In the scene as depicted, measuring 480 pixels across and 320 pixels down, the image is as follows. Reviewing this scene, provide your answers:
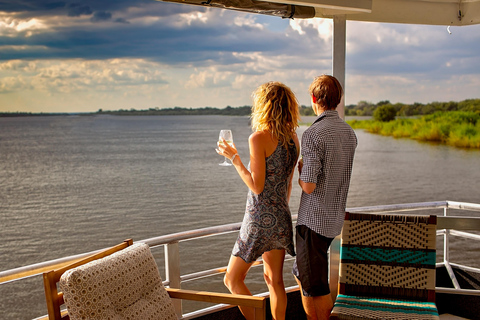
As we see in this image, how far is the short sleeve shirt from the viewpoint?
2.22 m

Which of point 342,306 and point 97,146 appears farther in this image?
point 97,146

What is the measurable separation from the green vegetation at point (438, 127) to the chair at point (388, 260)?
1341 inches

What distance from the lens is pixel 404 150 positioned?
37906 mm

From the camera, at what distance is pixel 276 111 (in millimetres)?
2256

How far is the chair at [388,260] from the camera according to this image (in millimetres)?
2463

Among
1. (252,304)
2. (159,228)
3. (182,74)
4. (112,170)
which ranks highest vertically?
(182,74)

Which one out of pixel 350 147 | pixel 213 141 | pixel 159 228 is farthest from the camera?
pixel 213 141

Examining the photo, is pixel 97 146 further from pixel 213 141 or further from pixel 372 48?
pixel 372 48

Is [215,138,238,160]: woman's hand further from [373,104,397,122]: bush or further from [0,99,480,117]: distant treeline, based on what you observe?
[373,104,397,122]: bush

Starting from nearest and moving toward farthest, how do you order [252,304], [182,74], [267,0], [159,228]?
1. [252,304]
2. [267,0]
3. [159,228]
4. [182,74]

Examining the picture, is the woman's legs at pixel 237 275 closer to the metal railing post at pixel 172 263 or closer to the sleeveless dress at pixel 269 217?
the sleeveless dress at pixel 269 217

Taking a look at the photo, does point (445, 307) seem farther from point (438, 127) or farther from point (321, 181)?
point (438, 127)

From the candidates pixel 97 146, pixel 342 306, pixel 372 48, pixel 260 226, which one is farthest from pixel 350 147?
pixel 97 146

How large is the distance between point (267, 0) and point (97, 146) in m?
44.4
